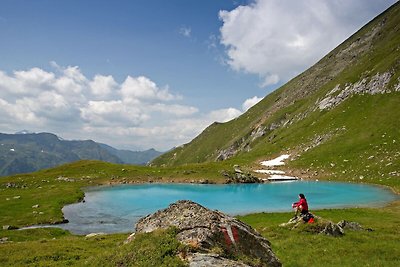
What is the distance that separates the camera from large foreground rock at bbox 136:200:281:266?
16.6 m

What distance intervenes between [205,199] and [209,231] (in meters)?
58.2

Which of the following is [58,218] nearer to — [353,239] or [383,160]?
[353,239]

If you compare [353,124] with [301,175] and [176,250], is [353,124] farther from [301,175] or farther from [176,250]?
[176,250]

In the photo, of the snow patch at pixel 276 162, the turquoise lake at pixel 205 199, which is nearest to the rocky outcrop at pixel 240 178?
the turquoise lake at pixel 205 199

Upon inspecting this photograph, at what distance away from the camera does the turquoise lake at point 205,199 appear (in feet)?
181

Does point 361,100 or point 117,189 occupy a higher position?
point 361,100

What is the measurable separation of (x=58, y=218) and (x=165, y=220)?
133 ft

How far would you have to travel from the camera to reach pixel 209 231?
17.0 m

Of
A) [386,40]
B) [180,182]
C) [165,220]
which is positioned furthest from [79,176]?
[386,40]

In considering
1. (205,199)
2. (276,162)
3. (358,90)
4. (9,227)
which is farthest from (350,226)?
(358,90)

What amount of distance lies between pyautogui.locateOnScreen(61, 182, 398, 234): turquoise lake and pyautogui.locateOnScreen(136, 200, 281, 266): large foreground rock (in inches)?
1124

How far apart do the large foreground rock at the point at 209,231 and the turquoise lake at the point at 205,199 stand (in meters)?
28.6

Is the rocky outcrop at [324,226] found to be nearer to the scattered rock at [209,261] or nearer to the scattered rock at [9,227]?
the scattered rock at [209,261]

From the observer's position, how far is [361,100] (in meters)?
142
